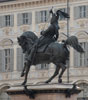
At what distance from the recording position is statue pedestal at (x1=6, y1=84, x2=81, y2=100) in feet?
67.6

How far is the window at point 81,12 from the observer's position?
52.2 m

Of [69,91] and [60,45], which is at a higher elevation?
[60,45]

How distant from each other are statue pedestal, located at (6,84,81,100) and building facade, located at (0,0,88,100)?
30199 millimetres

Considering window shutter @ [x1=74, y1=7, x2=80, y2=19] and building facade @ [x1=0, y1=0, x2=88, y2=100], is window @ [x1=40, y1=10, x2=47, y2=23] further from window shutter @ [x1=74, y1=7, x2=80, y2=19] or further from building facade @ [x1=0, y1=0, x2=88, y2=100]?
window shutter @ [x1=74, y1=7, x2=80, y2=19]

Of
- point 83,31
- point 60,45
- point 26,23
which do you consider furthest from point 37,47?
point 26,23

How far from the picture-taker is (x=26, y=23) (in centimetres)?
5559

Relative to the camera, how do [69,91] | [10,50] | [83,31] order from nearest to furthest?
1. [69,91]
2. [83,31]
3. [10,50]

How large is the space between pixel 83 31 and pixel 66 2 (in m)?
3.38

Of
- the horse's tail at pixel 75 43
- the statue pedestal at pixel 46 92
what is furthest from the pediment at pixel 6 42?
the horse's tail at pixel 75 43

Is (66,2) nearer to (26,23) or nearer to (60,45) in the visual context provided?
(26,23)

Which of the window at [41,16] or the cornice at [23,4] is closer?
the window at [41,16]

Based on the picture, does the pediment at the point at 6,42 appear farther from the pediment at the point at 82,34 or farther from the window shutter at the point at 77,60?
the pediment at the point at 82,34

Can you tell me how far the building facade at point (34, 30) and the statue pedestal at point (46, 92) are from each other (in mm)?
30199

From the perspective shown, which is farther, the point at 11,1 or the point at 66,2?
the point at 11,1
